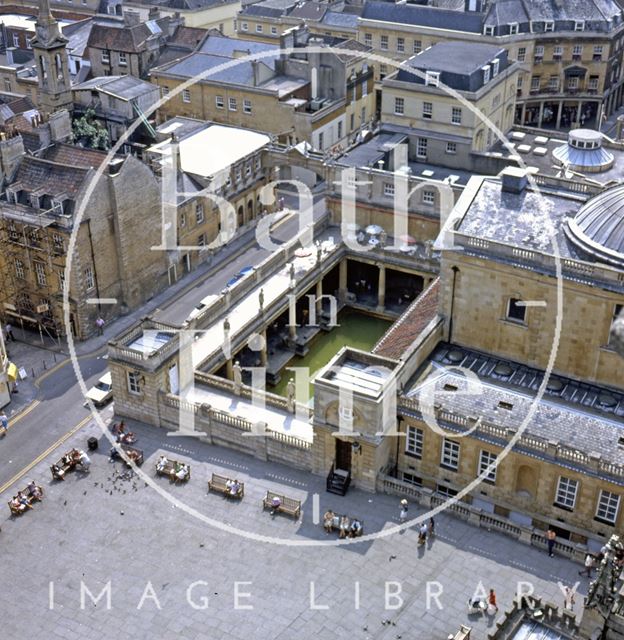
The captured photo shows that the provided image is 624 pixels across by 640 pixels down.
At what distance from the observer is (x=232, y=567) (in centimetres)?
4972

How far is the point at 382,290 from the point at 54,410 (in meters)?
29.7

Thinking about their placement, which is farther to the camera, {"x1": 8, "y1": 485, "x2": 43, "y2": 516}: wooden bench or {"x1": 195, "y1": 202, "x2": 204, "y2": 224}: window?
{"x1": 195, "y1": 202, "x2": 204, "y2": 224}: window

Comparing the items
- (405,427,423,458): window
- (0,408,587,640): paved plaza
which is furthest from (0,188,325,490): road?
(405,427,423,458): window

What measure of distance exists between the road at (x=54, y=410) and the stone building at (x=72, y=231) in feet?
12.7

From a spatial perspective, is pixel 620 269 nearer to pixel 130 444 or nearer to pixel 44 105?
pixel 130 444

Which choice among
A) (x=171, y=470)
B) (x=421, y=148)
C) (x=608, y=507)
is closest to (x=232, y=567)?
(x=171, y=470)

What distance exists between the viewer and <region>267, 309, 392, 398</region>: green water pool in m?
73.1

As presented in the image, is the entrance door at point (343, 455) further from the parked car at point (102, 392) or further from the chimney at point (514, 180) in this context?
the chimney at point (514, 180)

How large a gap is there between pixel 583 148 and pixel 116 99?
150 feet

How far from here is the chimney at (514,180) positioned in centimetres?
5838

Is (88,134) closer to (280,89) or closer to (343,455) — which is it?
(280,89)

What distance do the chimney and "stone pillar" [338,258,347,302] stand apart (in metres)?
23.3

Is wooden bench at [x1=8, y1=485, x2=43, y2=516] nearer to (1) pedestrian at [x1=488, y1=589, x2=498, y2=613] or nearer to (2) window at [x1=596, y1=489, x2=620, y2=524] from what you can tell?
(1) pedestrian at [x1=488, y1=589, x2=498, y2=613]

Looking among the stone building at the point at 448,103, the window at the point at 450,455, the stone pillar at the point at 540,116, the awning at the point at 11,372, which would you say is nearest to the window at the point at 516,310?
the window at the point at 450,455
